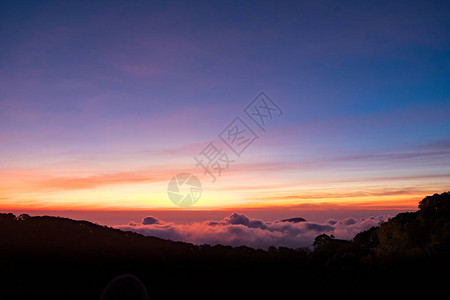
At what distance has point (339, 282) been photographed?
36.5 meters

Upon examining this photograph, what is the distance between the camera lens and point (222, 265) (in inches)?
1783

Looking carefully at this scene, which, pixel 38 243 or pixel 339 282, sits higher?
pixel 38 243

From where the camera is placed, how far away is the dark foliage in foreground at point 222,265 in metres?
32.2

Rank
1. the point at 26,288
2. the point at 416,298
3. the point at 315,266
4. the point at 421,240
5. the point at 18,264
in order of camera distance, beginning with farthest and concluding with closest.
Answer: the point at 421,240 → the point at 315,266 → the point at 18,264 → the point at 416,298 → the point at 26,288

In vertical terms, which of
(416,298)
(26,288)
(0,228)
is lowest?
(416,298)

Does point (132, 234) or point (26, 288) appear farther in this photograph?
point (132, 234)

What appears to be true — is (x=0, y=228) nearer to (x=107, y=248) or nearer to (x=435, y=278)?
(x=107, y=248)

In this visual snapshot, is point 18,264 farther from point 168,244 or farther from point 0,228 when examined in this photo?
point 168,244

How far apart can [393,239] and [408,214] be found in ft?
40.5

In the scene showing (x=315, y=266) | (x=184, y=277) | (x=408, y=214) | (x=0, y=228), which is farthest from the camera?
(x=408, y=214)

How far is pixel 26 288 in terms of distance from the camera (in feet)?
91.9

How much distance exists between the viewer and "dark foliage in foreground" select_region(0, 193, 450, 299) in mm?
32156

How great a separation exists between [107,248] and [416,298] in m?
42.7

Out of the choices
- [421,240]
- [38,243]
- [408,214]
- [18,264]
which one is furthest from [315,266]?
[38,243]
